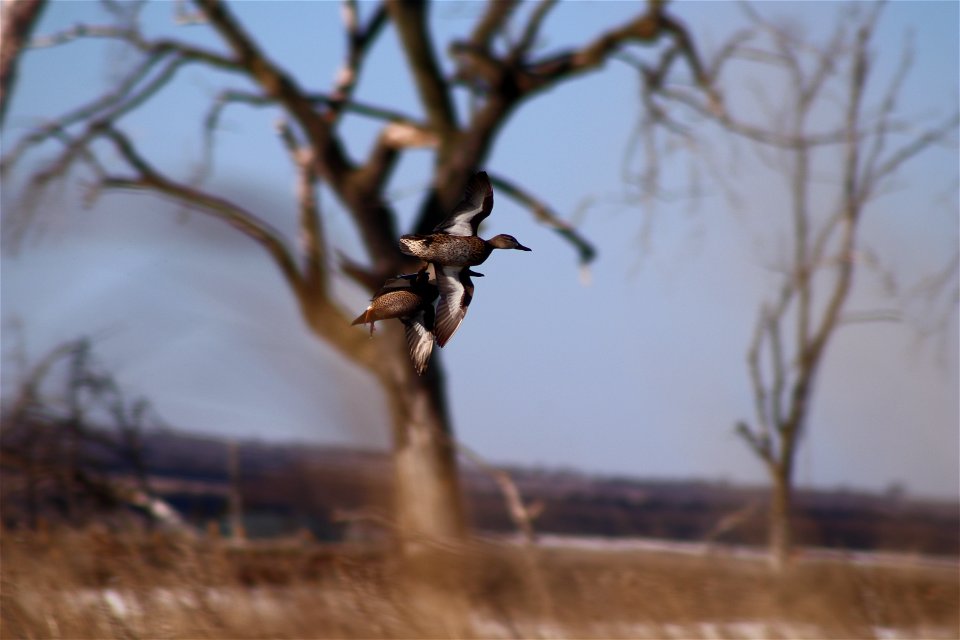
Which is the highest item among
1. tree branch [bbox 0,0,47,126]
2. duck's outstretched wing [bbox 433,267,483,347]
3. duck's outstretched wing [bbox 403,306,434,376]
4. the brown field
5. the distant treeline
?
tree branch [bbox 0,0,47,126]

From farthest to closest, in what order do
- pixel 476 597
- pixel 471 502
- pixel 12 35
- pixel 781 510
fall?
pixel 471 502 < pixel 781 510 < pixel 12 35 < pixel 476 597

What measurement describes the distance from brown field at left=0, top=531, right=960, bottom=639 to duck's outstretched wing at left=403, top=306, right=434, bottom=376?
3462mm

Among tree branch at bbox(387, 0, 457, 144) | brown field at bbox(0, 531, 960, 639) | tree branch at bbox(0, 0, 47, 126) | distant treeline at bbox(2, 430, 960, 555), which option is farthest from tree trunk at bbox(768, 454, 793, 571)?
tree branch at bbox(0, 0, 47, 126)

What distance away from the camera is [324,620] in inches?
159

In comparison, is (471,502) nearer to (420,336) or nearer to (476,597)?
(476,597)

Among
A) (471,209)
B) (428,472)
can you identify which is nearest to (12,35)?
(428,472)

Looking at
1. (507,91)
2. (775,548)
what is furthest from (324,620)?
(775,548)

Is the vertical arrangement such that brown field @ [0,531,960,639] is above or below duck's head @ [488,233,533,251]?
below

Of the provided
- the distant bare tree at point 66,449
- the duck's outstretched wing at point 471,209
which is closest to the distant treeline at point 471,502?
the distant bare tree at point 66,449

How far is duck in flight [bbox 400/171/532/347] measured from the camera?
0.60 metres

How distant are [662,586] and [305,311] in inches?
125

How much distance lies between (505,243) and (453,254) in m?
0.03

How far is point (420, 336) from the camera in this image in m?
0.61

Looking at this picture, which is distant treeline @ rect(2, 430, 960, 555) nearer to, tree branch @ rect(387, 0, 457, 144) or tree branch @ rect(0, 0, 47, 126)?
tree branch @ rect(387, 0, 457, 144)
